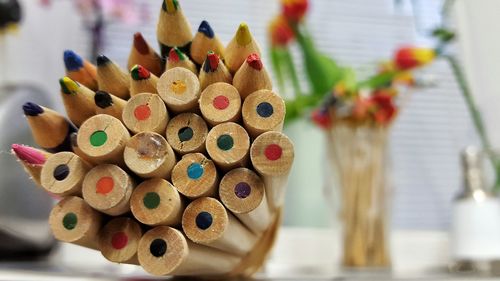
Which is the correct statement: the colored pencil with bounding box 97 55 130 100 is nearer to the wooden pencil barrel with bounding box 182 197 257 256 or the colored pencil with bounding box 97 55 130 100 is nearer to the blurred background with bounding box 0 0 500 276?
Result: the wooden pencil barrel with bounding box 182 197 257 256

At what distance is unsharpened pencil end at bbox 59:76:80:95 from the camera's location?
0.31m

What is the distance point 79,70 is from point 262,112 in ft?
0.41

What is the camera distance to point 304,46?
783 millimetres

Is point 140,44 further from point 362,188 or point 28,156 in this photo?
point 362,188

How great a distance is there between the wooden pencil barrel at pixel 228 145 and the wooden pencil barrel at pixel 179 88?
0.02 m

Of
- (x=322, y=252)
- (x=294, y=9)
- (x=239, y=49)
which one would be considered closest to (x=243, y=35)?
(x=239, y=49)

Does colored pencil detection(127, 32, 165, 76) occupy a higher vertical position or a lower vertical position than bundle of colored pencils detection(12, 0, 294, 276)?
higher

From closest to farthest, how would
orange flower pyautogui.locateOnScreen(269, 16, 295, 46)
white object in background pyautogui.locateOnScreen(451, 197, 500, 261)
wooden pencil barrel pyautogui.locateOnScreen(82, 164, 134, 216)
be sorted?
1. wooden pencil barrel pyautogui.locateOnScreen(82, 164, 134, 216)
2. white object in background pyautogui.locateOnScreen(451, 197, 500, 261)
3. orange flower pyautogui.locateOnScreen(269, 16, 295, 46)

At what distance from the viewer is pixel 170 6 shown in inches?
12.8

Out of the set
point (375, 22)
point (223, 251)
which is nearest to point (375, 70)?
point (375, 22)

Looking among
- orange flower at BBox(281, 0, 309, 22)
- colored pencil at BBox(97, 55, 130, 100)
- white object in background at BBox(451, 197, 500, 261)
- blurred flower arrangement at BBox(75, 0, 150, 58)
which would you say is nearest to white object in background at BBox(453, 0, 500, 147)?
white object in background at BBox(451, 197, 500, 261)

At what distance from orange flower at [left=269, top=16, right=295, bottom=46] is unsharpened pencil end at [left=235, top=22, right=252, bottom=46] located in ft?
1.59

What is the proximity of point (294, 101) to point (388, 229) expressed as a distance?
0.21 metres

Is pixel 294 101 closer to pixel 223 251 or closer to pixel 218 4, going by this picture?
pixel 218 4
